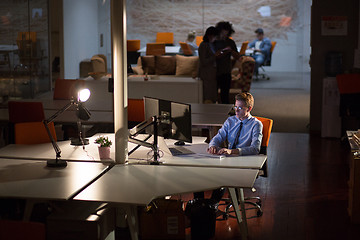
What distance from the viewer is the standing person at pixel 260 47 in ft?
48.1

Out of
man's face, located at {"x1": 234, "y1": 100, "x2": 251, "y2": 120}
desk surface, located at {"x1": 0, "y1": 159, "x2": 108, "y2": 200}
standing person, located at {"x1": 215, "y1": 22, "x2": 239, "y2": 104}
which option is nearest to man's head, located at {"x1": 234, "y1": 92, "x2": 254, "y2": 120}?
man's face, located at {"x1": 234, "y1": 100, "x2": 251, "y2": 120}

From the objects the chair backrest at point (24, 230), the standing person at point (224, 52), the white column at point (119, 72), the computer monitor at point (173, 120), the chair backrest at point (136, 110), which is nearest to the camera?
the chair backrest at point (24, 230)

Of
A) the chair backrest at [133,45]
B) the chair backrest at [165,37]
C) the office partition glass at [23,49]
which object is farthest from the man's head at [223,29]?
the chair backrest at [165,37]

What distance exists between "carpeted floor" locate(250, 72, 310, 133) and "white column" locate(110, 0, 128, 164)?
18.0 feet

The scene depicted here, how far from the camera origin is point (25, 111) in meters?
7.16

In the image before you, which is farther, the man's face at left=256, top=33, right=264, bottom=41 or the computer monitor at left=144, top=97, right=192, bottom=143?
the man's face at left=256, top=33, right=264, bottom=41

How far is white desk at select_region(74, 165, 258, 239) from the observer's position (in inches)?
166

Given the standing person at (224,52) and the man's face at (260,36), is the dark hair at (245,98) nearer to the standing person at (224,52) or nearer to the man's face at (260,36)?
the standing person at (224,52)

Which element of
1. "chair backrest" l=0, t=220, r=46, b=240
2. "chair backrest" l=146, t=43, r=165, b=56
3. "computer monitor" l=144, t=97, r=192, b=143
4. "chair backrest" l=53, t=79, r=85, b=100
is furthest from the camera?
"chair backrest" l=146, t=43, r=165, b=56

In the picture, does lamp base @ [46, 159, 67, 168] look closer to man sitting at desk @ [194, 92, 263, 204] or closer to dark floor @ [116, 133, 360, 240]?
dark floor @ [116, 133, 360, 240]

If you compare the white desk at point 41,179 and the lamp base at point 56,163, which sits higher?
the lamp base at point 56,163

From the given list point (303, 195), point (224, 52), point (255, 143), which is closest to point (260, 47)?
point (224, 52)

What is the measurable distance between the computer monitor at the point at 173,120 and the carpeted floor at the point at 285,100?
5.16m

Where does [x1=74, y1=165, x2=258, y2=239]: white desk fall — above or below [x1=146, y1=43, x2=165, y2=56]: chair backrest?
below
